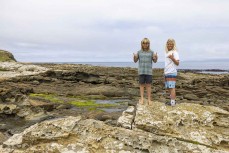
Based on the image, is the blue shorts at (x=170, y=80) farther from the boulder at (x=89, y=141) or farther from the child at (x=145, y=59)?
the boulder at (x=89, y=141)

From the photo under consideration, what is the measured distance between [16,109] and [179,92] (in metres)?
21.0

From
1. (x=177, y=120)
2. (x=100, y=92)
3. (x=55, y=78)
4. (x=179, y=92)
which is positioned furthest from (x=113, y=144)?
(x=55, y=78)

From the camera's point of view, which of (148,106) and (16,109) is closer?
(148,106)

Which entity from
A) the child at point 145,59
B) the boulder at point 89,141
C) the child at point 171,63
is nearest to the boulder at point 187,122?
the boulder at point 89,141

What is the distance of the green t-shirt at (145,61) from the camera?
14984 mm

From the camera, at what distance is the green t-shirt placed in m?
15.0

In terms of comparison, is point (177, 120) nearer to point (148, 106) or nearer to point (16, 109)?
point (148, 106)

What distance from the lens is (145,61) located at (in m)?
15.0

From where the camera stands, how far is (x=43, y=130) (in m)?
11.7

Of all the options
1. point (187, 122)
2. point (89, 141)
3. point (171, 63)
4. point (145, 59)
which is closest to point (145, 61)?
point (145, 59)

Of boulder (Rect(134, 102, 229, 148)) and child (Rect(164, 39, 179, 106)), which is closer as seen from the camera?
boulder (Rect(134, 102, 229, 148))

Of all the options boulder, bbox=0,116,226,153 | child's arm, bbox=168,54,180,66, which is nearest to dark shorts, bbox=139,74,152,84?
child's arm, bbox=168,54,180,66

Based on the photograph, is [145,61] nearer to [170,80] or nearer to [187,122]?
[170,80]

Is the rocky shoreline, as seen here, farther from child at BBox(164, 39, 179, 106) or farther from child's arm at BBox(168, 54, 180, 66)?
child's arm at BBox(168, 54, 180, 66)
